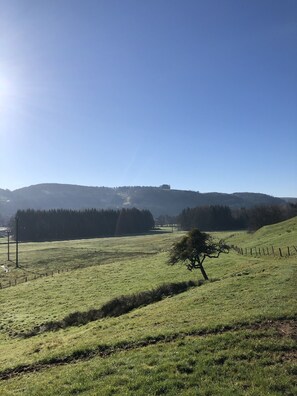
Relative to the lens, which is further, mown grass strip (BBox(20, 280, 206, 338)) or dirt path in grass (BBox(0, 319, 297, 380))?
mown grass strip (BBox(20, 280, 206, 338))

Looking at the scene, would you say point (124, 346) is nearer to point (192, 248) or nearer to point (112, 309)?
point (112, 309)

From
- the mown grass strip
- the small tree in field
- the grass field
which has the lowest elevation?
the mown grass strip

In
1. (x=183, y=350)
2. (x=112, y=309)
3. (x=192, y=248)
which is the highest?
(x=192, y=248)

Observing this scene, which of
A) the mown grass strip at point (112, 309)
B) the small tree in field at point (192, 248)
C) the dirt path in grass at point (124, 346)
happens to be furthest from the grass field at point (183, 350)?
the small tree in field at point (192, 248)

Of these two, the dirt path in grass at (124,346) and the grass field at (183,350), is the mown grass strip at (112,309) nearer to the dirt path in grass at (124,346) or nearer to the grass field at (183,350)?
the grass field at (183,350)

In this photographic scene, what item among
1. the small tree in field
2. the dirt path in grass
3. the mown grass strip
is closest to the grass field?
the dirt path in grass

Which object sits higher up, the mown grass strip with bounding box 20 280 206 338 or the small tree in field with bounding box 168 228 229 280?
the small tree in field with bounding box 168 228 229 280

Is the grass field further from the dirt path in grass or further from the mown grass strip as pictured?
the mown grass strip

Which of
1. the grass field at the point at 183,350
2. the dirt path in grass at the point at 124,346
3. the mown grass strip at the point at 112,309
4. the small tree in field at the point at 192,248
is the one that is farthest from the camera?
the small tree in field at the point at 192,248

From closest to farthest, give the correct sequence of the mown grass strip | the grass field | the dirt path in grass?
the grass field → the dirt path in grass → the mown grass strip

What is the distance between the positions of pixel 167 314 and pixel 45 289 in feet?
113

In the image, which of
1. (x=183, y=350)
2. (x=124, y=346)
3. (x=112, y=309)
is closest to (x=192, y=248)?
(x=112, y=309)

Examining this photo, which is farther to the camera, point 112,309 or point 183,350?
point 112,309

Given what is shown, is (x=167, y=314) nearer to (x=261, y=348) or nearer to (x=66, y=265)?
(x=261, y=348)
